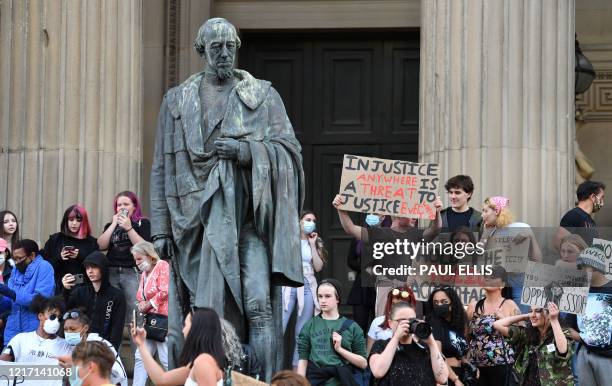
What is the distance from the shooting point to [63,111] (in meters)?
18.2

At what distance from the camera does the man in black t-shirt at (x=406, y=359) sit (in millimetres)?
14406

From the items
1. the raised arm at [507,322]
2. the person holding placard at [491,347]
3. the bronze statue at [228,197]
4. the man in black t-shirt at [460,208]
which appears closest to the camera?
the bronze statue at [228,197]

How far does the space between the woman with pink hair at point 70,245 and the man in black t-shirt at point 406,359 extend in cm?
369

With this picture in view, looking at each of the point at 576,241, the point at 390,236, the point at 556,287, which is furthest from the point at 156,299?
the point at 576,241

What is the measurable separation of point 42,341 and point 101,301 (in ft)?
2.70

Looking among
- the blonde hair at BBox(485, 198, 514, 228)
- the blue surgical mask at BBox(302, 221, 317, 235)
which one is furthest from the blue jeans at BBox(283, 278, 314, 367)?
the blonde hair at BBox(485, 198, 514, 228)

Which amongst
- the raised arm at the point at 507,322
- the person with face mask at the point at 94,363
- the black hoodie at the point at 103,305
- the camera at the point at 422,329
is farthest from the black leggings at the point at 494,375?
the person with face mask at the point at 94,363

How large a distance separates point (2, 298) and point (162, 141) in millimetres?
4346

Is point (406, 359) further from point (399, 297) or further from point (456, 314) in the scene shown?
point (456, 314)

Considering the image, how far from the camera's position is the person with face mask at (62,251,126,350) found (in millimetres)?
16297

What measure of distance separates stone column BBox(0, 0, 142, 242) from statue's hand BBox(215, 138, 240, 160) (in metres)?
5.64

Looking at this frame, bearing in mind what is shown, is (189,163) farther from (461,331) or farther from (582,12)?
(582,12)

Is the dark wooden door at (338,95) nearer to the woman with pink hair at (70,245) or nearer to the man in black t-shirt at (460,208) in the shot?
the woman with pink hair at (70,245)

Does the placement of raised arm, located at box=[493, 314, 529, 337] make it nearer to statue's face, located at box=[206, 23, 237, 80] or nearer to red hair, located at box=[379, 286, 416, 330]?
red hair, located at box=[379, 286, 416, 330]
